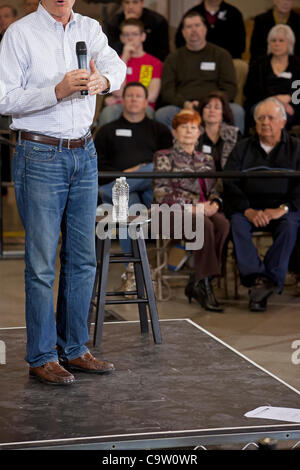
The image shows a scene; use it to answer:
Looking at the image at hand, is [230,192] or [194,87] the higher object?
[194,87]

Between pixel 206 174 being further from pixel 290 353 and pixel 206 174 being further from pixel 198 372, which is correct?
pixel 198 372

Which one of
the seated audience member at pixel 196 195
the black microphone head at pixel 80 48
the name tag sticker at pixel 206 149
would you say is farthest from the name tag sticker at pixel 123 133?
the black microphone head at pixel 80 48

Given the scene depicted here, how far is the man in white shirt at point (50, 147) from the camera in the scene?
2.92 meters

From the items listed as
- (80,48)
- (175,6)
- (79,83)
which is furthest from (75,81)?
(175,6)

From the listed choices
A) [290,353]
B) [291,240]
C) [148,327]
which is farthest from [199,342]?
[291,240]

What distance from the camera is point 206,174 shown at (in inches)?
200

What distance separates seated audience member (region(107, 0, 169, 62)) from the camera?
23.6 ft

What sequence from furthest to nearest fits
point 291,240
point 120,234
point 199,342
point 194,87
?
point 194,87 < point 291,240 < point 120,234 < point 199,342

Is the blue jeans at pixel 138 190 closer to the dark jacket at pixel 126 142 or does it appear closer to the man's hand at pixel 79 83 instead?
the dark jacket at pixel 126 142

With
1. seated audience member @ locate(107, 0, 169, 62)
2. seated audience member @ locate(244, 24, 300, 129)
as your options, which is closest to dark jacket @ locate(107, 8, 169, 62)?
seated audience member @ locate(107, 0, 169, 62)

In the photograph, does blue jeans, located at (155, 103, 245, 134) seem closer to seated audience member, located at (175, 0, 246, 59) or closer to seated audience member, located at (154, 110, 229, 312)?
seated audience member, located at (175, 0, 246, 59)

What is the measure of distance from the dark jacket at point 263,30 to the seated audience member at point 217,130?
1.27 m

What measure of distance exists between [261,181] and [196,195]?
448 mm

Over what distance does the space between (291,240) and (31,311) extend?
2603 millimetres
